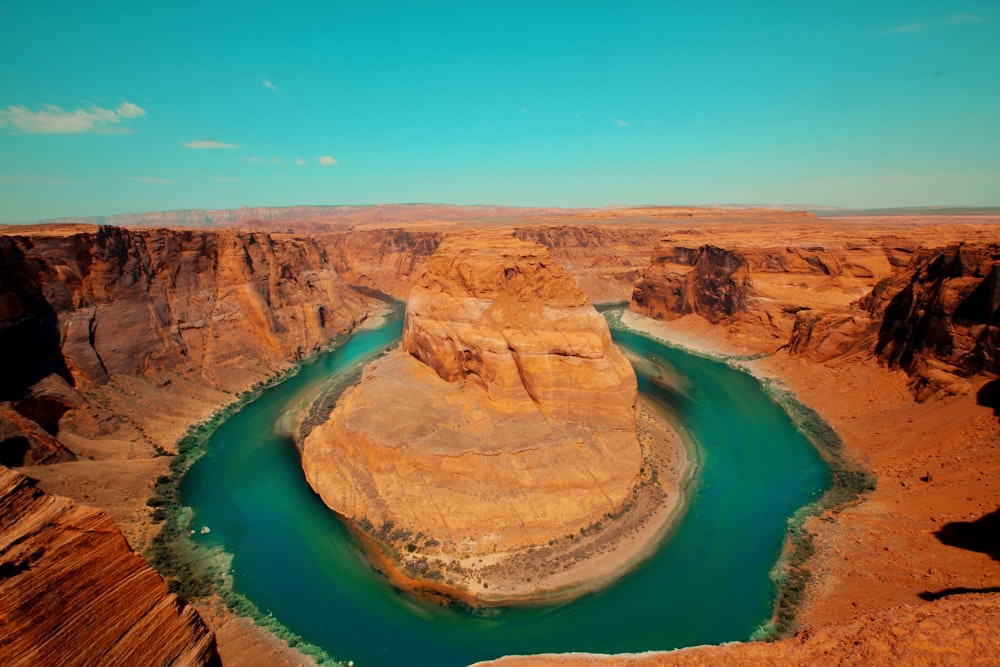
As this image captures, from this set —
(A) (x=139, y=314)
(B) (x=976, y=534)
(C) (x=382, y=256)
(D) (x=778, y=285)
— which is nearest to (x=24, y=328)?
(A) (x=139, y=314)

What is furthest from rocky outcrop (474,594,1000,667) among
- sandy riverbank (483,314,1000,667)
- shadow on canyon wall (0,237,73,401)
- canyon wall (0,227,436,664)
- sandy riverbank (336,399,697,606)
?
shadow on canyon wall (0,237,73,401)

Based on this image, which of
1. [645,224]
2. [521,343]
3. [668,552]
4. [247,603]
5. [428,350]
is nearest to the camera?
[247,603]

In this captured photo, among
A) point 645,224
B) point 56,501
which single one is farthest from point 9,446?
point 645,224

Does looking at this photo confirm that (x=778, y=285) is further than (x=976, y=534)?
Yes

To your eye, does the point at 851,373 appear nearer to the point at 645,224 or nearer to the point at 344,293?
the point at 344,293

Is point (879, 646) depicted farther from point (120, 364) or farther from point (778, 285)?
point (778, 285)

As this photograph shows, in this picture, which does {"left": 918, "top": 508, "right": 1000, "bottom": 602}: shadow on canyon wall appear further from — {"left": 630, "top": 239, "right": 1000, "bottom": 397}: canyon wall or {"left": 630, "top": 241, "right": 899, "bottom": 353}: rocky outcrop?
{"left": 630, "top": 241, "right": 899, "bottom": 353}: rocky outcrop

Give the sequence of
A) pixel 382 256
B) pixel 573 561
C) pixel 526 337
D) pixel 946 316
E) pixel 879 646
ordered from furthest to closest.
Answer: pixel 382 256 < pixel 946 316 < pixel 526 337 < pixel 573 561 < pixel 879 646
